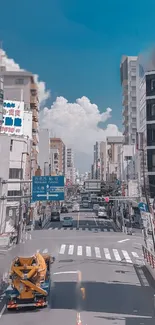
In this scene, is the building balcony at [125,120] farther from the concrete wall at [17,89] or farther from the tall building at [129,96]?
the concrete wall at [17,89]

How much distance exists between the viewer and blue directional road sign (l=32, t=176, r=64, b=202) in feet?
91.6

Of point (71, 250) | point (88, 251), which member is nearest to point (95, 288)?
point (88, 251)

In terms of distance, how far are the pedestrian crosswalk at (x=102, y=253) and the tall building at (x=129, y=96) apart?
167 ft

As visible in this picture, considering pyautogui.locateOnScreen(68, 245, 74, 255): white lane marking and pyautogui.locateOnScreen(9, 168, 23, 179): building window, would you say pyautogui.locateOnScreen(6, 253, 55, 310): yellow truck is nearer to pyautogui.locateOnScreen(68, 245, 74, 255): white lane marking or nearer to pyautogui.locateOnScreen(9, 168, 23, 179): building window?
pyautogui.locateOnScreen(68, 245, 74, 255): white lane marking

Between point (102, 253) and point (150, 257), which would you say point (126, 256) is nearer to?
point (102, 253)

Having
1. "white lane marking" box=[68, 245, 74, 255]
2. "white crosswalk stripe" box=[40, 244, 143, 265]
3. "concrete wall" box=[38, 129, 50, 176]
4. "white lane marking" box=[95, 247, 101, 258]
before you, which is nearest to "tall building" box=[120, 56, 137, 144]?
"concrete wall" box=[38, 129, 50, 176]

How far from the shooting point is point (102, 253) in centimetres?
3400

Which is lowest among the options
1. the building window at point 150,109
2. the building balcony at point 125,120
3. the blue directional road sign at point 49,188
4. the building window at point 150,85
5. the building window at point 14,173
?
the blue directional road sign at point 49,188

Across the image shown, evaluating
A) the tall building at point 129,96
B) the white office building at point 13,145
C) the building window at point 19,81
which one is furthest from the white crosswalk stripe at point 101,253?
the tall building at point 129,96

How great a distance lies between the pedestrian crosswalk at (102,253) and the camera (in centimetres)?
3048

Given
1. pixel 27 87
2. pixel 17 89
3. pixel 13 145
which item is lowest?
pixel 13 145

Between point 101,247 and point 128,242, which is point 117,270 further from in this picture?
point 128,242

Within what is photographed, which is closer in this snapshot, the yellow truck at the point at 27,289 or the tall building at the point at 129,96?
the yellow truck at the point at 27,289

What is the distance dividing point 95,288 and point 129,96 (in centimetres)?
7595
